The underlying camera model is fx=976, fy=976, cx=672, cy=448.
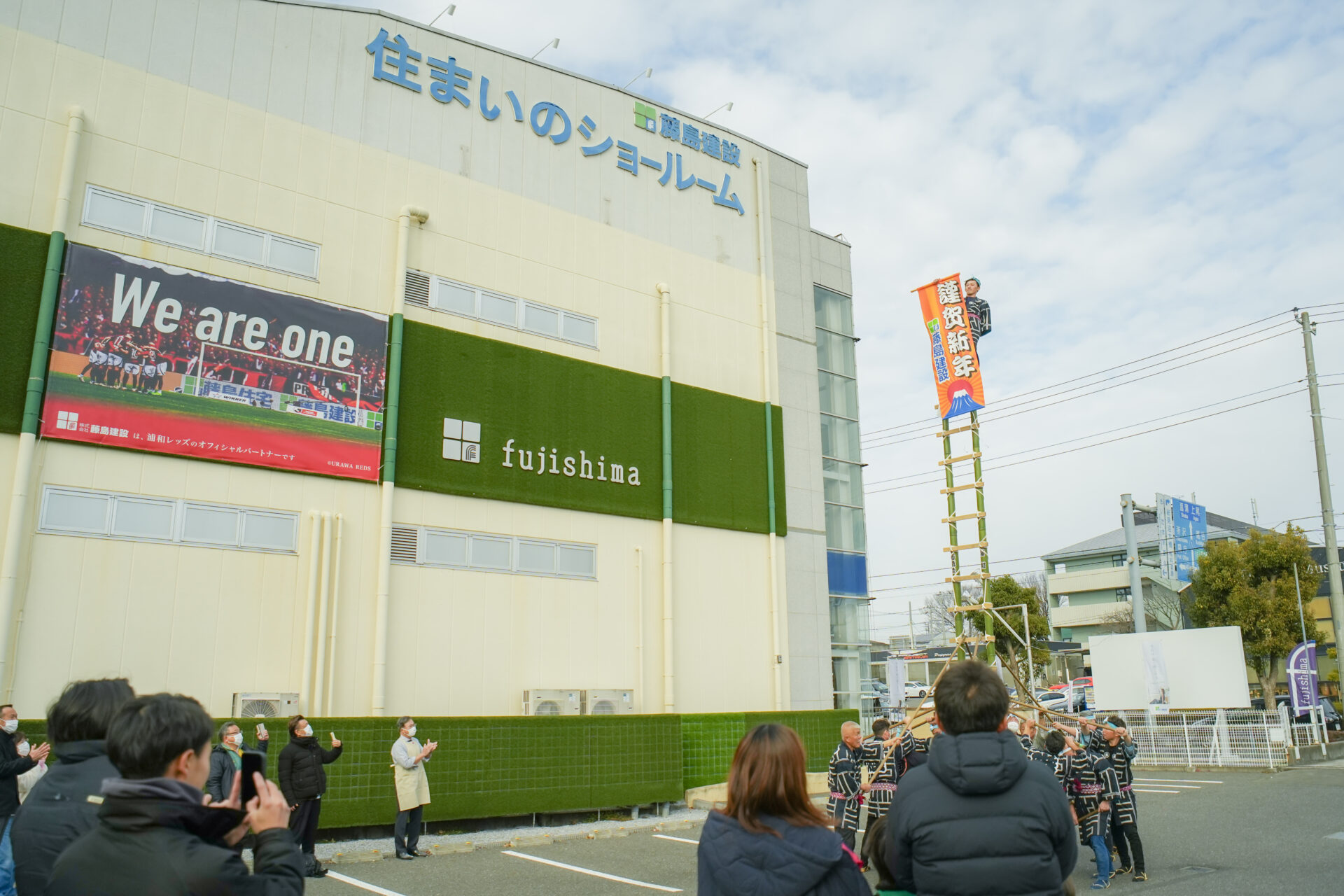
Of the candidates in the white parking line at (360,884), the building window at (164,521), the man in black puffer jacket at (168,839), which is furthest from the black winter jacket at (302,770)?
the man in black puffer jacket at (168,839)

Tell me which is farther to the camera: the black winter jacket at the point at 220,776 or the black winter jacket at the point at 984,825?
the black winter jacket at the point at 220,776

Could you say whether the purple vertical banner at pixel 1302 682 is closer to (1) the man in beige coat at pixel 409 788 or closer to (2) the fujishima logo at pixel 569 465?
Result: (2) the fujishima logo at pixel 569 465

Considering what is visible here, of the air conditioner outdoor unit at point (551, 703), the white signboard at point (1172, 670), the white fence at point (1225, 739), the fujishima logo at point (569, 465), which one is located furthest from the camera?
the white signboard at point (1172, 670)

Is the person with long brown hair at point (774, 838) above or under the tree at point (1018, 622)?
under

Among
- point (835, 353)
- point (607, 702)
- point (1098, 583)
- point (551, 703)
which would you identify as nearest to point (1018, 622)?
point (1098, 583)

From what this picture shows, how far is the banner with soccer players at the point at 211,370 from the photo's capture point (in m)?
12.7

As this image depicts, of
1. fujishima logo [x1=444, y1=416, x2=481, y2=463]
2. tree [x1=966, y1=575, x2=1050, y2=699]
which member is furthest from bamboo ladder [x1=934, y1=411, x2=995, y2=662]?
tree [x1=966, y1=575, x2=1050, y2=699]

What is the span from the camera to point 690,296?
19.8 metres

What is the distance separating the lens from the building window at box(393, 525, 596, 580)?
15047mm

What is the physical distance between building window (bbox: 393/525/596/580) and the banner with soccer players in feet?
4.21

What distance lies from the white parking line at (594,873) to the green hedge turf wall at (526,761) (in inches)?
64.1

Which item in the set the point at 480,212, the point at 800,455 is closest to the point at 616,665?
the point at 800,455

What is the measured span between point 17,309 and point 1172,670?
2550 cm

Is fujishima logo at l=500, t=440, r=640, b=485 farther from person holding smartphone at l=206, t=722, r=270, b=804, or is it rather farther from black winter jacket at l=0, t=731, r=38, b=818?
black winter jacket at l=0, t=731, r=38, b=818
